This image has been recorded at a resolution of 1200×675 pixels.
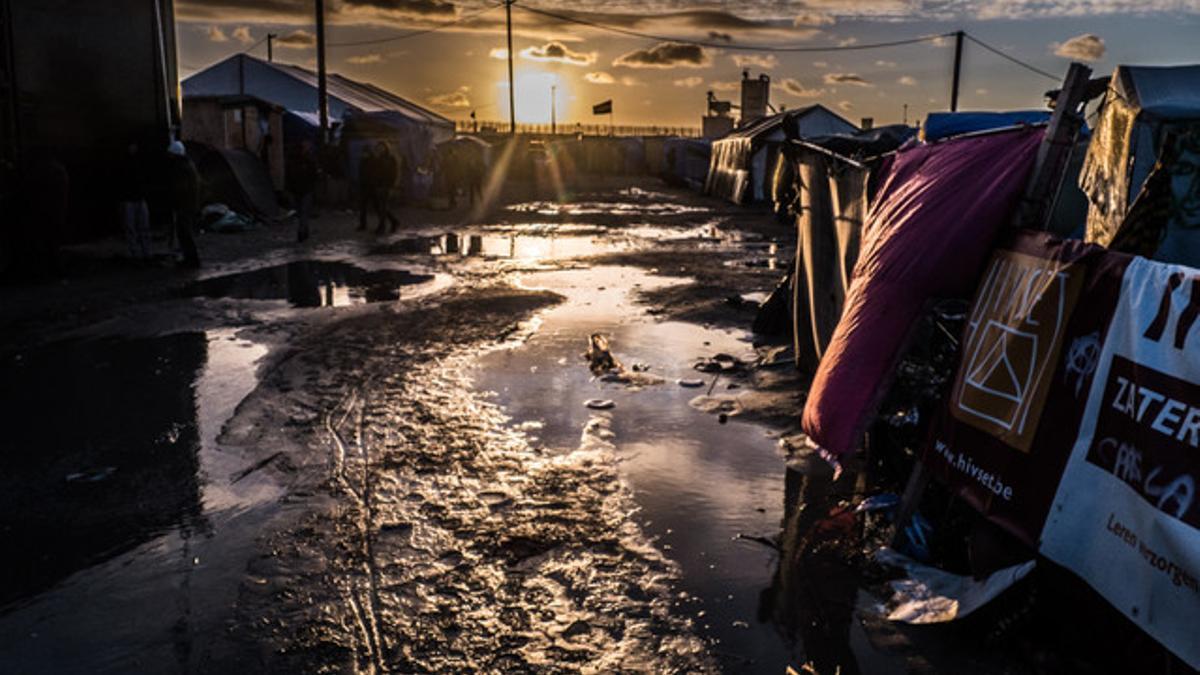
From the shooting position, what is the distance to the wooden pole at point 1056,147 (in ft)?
11.9

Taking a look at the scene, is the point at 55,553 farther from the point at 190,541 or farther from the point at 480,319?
the point at 480,319

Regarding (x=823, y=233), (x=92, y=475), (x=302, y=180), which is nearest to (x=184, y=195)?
(x=302, y=180)

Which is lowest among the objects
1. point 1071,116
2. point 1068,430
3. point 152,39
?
point 1068,430

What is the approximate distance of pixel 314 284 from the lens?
12.6m

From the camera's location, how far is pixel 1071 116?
362 cm

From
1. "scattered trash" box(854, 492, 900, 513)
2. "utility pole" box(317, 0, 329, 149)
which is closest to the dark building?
"utility pole" box(317, 0, 329, 149)

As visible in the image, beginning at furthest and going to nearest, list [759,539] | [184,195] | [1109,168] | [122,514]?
[184,195]
[122,514]
[759,539]
[1109,168]

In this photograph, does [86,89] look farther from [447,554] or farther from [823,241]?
[447,554]

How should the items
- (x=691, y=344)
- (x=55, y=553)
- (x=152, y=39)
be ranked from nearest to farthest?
(x=55, y=553) → (x=691, y=344) → (x=152, y=39)

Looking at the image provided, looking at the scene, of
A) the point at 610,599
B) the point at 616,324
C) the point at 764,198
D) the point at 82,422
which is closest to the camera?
the point at 610,599

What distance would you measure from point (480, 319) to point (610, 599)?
6624mm

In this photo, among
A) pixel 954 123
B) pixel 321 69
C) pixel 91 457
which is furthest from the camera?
pixel 321 69

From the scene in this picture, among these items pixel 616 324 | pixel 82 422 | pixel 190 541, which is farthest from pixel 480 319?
pixel 190 541

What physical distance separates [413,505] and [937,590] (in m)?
2.66
